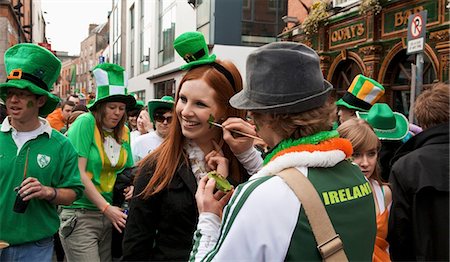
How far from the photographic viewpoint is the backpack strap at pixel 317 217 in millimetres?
1354

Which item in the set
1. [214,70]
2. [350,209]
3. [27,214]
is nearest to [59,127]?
[27,214]

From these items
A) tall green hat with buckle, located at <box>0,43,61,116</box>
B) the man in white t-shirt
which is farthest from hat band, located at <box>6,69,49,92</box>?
the man in white t-shirt

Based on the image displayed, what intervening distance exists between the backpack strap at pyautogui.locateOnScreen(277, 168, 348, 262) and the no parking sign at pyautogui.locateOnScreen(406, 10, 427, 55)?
3.88m

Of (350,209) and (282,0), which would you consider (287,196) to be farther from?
(282,0)

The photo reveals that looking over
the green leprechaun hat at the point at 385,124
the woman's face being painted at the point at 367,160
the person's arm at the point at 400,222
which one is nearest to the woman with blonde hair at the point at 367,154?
the woman's face being painted at the point at 367,160

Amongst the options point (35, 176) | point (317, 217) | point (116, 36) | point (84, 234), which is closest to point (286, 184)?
point (317, 217)

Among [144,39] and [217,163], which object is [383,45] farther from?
[144,39]

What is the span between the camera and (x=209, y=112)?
234 centimetres

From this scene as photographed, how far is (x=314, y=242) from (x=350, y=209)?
7.7 inches

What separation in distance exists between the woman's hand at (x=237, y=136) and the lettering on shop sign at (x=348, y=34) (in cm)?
863

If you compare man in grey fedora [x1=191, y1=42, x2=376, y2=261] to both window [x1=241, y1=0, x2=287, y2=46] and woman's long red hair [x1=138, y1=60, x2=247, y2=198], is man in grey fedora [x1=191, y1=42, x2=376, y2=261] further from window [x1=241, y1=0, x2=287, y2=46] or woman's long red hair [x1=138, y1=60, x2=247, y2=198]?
window [x1=241, y1=0, x2=287, y2=46]

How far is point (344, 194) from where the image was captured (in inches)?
57.5

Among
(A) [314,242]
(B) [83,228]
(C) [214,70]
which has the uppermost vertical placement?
(C) [214,70]

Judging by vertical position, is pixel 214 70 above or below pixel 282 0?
below
